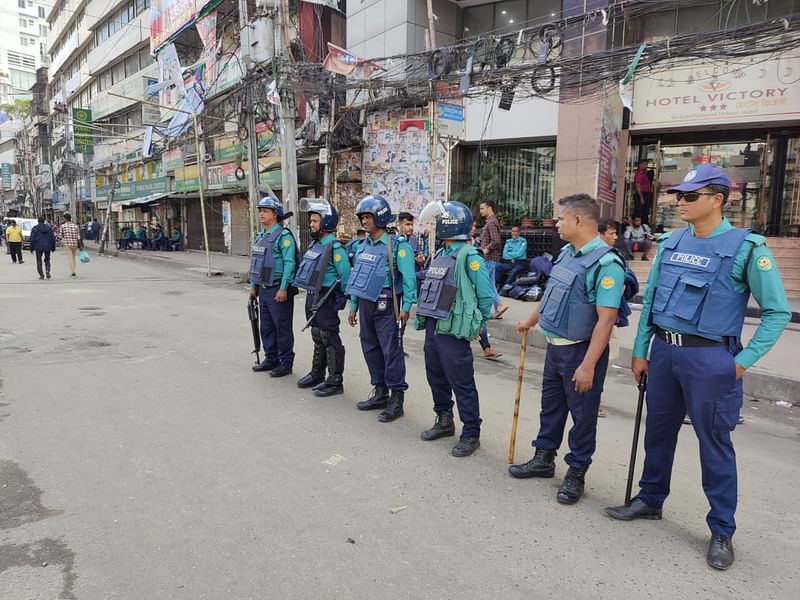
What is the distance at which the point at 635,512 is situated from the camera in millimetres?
2986

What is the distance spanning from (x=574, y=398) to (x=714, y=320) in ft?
2.91

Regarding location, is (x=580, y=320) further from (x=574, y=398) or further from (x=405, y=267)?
(x=405, y=267)

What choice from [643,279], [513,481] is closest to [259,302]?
[513,481]

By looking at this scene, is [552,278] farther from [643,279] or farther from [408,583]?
[643,279]

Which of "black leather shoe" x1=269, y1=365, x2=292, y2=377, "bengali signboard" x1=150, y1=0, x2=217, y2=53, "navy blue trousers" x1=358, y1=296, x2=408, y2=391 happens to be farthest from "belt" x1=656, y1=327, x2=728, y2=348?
"bengali signboard" x1=150, y1=0, x2=217, y2=53

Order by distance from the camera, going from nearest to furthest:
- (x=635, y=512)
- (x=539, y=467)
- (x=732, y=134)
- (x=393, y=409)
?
1. (x=635, y=512)
2. (x=539, y=467)
3. (x=393, y=409)
4. (x=732, y=134)

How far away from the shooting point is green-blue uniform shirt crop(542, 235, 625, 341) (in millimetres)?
2977

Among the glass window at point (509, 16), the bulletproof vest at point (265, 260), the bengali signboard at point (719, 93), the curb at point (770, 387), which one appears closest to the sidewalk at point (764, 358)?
the curb at point (770, 387)

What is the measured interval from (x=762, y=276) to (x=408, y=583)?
2.09m

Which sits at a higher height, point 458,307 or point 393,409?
point 458,307

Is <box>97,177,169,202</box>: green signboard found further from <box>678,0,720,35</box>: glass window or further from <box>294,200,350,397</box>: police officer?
<box>294,200,350,397</box>: police officer

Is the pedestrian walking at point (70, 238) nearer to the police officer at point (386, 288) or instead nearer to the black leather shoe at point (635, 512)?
the police officer at point (386, 288)

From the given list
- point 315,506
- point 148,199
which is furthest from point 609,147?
point 148,199

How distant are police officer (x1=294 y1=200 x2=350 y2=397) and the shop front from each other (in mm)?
10080
